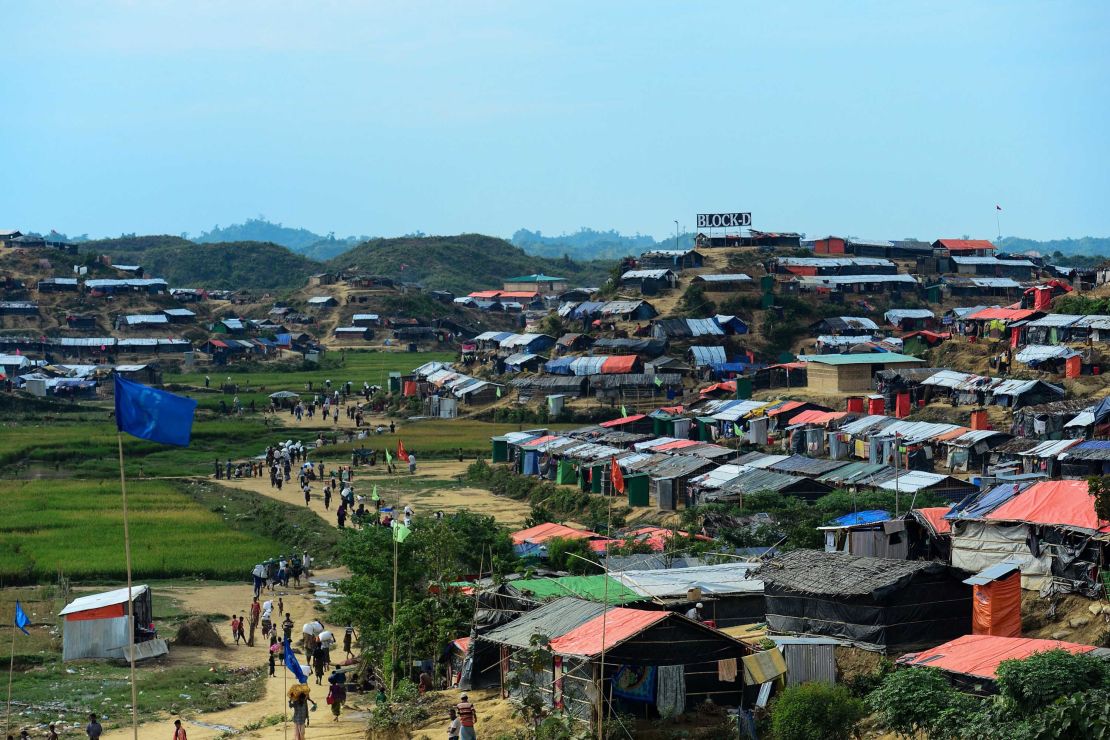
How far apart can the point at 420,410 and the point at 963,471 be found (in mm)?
32648

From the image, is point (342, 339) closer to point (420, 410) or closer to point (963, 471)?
point (420, 410)

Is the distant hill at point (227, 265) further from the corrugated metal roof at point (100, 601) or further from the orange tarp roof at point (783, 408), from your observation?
the corrugated metal roof at point (100, 601)

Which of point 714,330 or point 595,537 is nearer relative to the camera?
point 595,537

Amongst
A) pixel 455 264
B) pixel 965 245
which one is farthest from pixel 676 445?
pixel 455 264

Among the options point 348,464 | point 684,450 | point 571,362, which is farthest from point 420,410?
point 684,450

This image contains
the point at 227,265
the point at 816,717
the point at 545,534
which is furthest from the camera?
the point at 227,265

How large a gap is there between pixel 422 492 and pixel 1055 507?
26445mm

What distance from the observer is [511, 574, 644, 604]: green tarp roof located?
21109 mm

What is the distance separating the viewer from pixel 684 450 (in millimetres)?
41781

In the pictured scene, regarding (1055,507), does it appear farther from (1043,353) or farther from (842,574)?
(1043,353)

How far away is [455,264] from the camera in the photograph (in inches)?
6462

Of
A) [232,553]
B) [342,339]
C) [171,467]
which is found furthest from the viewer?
[342,339]

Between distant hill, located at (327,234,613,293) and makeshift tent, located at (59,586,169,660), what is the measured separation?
122 meters

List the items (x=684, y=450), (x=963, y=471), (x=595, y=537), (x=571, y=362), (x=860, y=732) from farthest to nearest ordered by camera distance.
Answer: (x=571, y=362)
(x=684, y=450)
(x=963, y=471)
(x=595, y=537)
(x=860, y=732)
